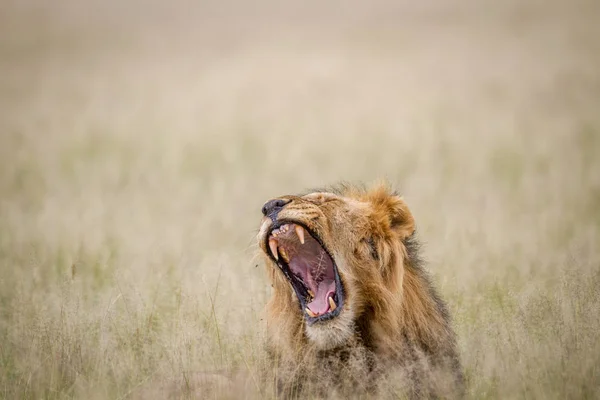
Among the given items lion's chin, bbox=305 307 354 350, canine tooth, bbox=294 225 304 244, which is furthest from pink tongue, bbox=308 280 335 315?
canine tooth, bbox=294 225 304 244

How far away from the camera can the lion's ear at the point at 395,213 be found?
4.71 metres

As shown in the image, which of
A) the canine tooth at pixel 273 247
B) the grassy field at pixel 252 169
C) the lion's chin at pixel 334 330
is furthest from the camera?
the grassy field at pixel 252 169

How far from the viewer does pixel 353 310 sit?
14.8 feet

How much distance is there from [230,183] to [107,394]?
737 centimetres

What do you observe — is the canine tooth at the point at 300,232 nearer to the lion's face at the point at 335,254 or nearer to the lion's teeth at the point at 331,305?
the lion's face at the point at 335,254

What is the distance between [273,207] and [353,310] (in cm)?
67

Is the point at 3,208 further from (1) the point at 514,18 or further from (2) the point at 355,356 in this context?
(1) the point at 514,18

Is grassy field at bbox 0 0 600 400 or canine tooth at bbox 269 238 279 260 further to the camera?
grassy field at bbox 0 0 600 400

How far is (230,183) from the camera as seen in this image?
12.1m

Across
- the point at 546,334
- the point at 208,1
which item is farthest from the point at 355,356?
the point at 208,1

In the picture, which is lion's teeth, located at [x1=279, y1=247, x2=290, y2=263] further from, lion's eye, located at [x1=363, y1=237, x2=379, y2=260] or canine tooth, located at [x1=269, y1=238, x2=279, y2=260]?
lion's eye, located at [x1=363, y1=237, x2=379, y2=260]

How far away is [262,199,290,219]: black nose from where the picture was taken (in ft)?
15.0

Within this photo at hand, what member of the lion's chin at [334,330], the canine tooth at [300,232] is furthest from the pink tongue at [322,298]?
the canine tooth at [300,232]

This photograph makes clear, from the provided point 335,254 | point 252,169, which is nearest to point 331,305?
point 335,254
